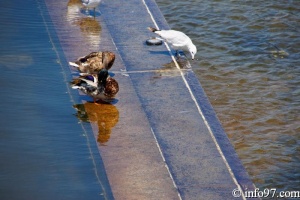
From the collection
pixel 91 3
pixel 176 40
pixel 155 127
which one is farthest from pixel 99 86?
pixel 91 3

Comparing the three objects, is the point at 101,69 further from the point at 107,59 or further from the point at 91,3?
the point at 91,3

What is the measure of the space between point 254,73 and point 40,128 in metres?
4.77

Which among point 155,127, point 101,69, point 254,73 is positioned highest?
point 101,69

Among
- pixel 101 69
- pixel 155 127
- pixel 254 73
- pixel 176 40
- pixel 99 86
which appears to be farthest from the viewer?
pixel 254 73

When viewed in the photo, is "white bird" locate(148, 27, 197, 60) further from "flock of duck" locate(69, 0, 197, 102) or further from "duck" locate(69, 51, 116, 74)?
"duck" locate(69, 51, 116, 74)

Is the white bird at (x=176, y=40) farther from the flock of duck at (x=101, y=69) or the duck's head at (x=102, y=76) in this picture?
the duck's head at (x=102, y=76)

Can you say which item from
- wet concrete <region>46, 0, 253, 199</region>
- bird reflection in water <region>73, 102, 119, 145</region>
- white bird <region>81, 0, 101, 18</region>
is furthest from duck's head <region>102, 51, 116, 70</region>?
white bird <region>81, 0, 101, 18</region>

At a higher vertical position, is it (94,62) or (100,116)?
(94,62)

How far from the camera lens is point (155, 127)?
32.5 feet

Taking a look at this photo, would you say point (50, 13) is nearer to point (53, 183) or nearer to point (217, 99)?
point (217, 99)

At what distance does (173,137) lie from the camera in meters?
9.65

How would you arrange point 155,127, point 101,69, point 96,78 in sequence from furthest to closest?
point 101,69 → point 96,78 → point 155,127

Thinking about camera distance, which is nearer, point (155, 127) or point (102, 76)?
point (155, 127)

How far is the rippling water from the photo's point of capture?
33.1 feet
